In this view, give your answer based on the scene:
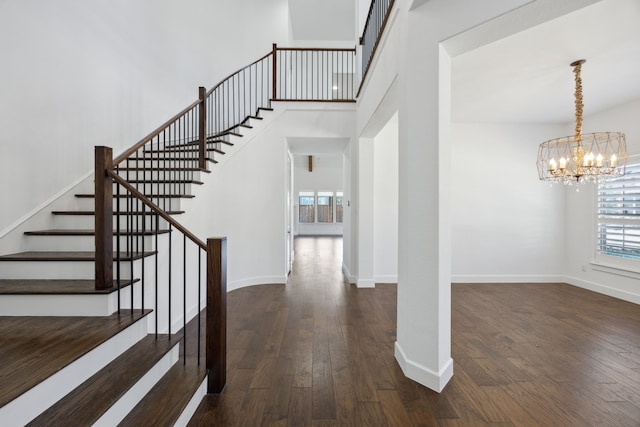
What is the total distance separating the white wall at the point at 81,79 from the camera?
2.61 meters

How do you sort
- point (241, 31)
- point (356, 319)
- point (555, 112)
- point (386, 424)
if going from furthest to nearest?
point (241, 31)
point (555, 112)
point (356, 319)
point (386, 424)

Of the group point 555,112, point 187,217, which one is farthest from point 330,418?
point 555,112

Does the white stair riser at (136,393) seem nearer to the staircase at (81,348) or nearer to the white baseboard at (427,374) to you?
the staircase at (81,348)

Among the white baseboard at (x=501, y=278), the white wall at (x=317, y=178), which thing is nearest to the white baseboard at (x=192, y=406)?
the white baseboard at (x=501, y=278)

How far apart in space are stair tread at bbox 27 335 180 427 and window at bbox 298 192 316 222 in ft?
39.0

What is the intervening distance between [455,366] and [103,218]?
2.86 m

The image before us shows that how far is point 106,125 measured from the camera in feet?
12.1

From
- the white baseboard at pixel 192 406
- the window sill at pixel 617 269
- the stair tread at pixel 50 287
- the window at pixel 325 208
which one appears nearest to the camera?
the white baseboard at pixel 192 406

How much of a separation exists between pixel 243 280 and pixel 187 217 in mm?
1904

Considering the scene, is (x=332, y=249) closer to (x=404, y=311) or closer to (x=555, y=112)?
(x=555, y=112)

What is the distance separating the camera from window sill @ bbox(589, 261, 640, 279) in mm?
4061

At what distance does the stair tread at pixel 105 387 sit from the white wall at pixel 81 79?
187cm

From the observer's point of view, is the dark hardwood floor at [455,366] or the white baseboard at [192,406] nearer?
the white baseboard at [192,406]

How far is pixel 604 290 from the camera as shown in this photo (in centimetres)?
445
